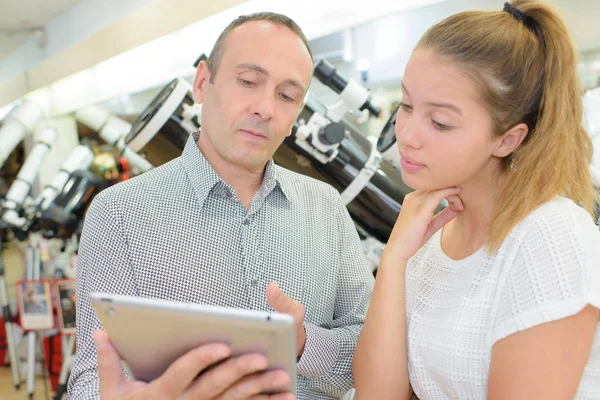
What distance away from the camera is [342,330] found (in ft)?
A: 4.30

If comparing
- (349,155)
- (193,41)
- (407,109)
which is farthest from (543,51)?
(193,41)

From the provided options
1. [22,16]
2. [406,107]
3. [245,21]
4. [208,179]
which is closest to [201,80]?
[245,21]

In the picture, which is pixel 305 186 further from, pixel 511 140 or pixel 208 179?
pixel 511 140

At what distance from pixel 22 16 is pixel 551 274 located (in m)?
4.44

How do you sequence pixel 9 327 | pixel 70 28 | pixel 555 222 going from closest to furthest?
1. pixel 555 222
2. pixel 70 28
3. pixel 9 327

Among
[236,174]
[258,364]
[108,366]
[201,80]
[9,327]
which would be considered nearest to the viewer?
[258,364]

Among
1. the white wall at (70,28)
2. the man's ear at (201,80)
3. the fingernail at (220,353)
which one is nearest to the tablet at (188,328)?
the fingernail at (220,353)

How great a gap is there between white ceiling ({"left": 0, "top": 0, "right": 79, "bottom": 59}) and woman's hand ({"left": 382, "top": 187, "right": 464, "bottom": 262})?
3466 mm

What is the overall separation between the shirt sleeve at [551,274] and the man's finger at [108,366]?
0.61 metres

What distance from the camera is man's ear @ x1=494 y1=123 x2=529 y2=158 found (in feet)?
3.43

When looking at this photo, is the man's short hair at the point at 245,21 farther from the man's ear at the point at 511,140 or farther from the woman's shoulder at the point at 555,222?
the woman's shoulder at the point at 555,222

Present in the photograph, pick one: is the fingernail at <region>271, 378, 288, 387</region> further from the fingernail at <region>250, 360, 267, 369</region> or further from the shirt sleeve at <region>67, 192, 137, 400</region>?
the shirt sleeve at <region>67, 192, 137, 400</region>

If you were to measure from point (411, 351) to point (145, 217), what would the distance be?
0.61 meters

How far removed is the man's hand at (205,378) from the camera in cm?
73
